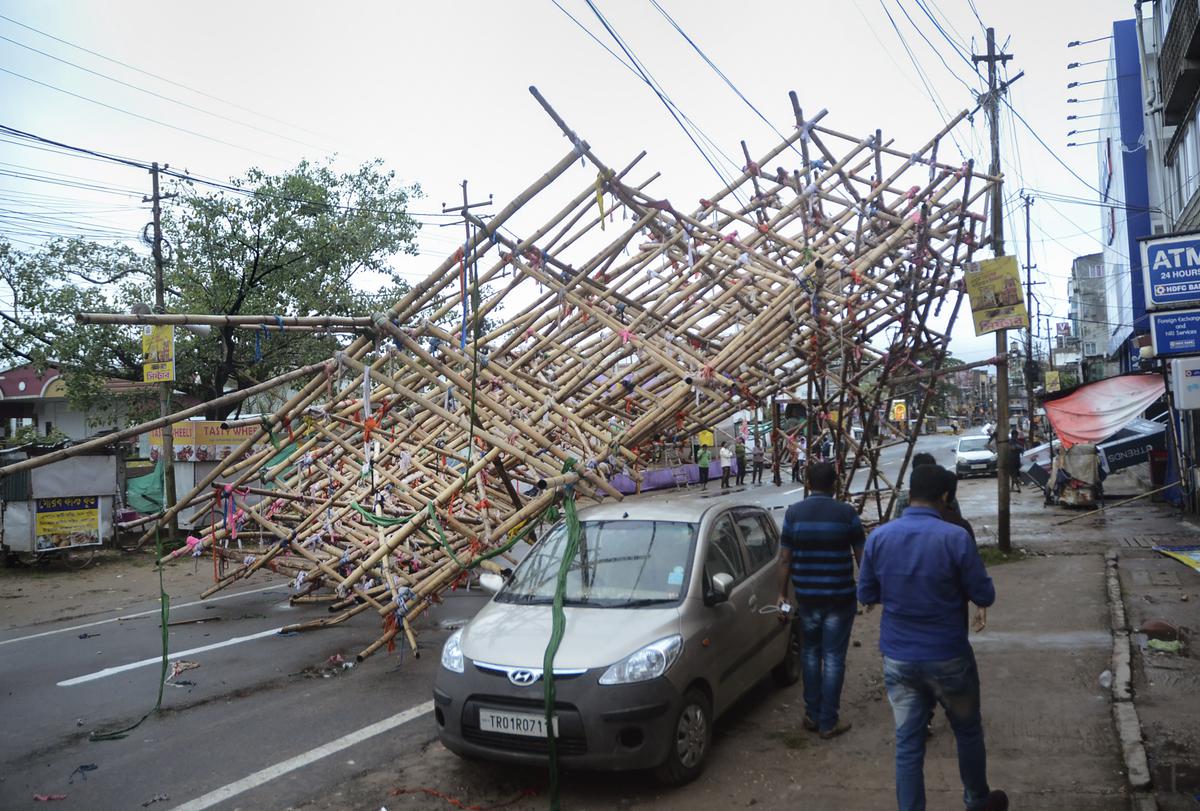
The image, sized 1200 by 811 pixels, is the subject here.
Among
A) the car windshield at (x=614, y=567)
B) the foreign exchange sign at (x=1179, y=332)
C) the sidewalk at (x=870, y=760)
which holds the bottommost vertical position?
the sidewalk at (x=870, y=760)

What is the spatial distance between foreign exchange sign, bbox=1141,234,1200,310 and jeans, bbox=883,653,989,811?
7.15 metres

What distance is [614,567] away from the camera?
5.86 metres

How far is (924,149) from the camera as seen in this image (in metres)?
12.0

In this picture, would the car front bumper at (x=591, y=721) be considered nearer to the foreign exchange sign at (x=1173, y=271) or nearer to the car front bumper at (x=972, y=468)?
the foreign exchange sign at (x=1173, y=271)

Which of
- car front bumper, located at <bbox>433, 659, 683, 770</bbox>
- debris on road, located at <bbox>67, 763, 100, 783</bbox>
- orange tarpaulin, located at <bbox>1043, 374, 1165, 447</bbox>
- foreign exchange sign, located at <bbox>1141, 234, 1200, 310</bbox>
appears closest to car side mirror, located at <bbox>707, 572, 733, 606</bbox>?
car front bumper, located at <bbox>433, 659, 683, 770</bbox>

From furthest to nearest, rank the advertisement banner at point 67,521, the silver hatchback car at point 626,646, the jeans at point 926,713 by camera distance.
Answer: the advertisement banner at point 67,521, the silver hatchback car at point 626,646, the jeans at point 926,713

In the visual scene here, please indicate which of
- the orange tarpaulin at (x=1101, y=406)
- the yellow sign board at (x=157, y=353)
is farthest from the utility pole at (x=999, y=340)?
the yellow sign board at (x=157, y=353)

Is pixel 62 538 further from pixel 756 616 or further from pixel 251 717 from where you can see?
pixel 756 616

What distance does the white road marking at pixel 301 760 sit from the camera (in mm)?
5051

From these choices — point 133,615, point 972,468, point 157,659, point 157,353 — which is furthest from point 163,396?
point 972,468

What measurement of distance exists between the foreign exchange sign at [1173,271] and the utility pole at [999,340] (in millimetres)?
2642

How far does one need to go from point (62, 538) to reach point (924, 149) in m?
15.7

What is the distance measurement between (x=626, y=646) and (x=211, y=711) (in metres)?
3.98

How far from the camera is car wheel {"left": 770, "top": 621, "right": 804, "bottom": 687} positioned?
6.87 metres
